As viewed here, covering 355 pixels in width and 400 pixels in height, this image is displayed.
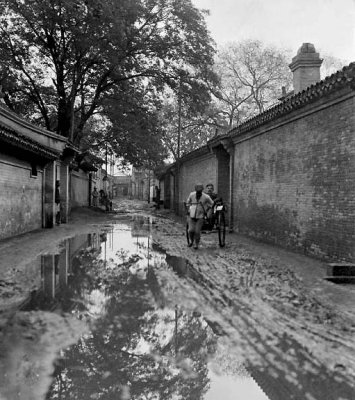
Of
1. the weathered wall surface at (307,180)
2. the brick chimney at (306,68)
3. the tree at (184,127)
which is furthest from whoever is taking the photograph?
the tree at (184,127)

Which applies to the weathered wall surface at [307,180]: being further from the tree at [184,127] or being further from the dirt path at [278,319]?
the tree at [184,127]

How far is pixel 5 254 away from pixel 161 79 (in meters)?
17.4

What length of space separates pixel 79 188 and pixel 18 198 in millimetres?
19700

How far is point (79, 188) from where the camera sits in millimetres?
34312

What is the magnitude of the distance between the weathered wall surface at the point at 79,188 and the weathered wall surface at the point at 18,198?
41.7ft

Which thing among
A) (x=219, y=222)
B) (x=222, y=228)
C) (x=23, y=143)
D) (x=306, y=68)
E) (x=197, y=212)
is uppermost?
(x=306, y=68)

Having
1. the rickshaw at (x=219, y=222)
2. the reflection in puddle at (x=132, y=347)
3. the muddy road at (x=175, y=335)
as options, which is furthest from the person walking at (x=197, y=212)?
the reflection in puddle at (x=132, y=347)

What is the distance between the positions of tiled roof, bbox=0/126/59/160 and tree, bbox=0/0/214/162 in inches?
259

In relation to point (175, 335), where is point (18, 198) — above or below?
above

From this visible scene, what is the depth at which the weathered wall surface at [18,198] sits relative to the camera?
13250mm

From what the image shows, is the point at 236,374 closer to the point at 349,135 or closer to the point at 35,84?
the point at 349,135

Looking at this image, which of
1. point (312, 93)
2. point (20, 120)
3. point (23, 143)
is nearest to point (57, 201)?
point (20, 120)

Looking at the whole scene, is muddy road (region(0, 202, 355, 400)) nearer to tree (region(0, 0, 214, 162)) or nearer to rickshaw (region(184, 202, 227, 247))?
rickshaw (region(184, 202, 227, 247))

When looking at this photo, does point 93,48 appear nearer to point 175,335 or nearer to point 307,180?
point 307,180
